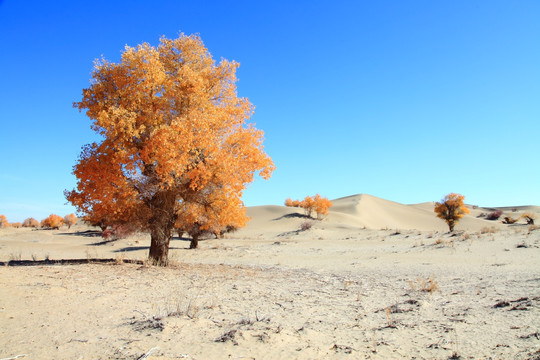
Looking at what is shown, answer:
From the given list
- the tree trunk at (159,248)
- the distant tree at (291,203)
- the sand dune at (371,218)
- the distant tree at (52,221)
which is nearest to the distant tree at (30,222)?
the distant tree at (52,221)

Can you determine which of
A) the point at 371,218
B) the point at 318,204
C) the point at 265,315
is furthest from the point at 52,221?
the point at 265,315

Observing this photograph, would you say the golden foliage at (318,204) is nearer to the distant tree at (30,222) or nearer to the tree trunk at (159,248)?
the tree trunk at (159,248)

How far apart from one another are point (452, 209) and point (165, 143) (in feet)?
114

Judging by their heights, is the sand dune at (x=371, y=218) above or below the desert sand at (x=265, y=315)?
above

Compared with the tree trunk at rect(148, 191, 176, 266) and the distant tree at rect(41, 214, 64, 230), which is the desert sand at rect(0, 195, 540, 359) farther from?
the distant tree at rect(41, 214, 64, 230)

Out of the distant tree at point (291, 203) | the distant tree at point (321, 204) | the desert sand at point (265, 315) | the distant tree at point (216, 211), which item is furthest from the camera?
the distant tree at point (291, 203)

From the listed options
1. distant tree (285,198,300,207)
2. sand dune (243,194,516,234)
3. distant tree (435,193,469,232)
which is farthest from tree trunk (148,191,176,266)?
distant tree (285,198,300,207)

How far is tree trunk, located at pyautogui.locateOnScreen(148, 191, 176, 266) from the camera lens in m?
12.7

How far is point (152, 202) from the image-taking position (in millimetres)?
12742

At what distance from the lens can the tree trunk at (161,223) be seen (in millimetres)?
12727

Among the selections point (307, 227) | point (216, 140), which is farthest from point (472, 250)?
point (307, 227)

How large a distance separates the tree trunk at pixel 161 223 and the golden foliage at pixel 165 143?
37mm

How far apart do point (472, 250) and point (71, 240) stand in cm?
3521

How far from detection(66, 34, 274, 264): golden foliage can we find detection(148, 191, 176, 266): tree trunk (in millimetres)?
37
